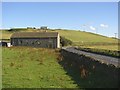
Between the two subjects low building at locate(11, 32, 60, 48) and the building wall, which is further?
low building at locate(11, 32, 60, 48)

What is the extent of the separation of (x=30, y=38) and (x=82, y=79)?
88343mm

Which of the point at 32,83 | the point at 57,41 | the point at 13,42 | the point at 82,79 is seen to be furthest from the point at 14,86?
the point at 13,42

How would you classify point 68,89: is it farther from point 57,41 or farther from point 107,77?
point 57,41

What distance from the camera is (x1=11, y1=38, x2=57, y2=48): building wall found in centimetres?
10274

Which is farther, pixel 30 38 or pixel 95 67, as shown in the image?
pixel 30 38

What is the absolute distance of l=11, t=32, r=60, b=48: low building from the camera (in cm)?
10288

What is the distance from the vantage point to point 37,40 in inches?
4161

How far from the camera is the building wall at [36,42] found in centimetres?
10274

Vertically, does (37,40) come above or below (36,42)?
above

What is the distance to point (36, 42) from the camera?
106 metres

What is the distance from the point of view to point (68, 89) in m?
15.5

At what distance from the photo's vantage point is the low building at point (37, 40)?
102875mm

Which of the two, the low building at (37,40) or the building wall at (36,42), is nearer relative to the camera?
the building wall at (36,42)

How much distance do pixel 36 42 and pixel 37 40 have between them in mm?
754
